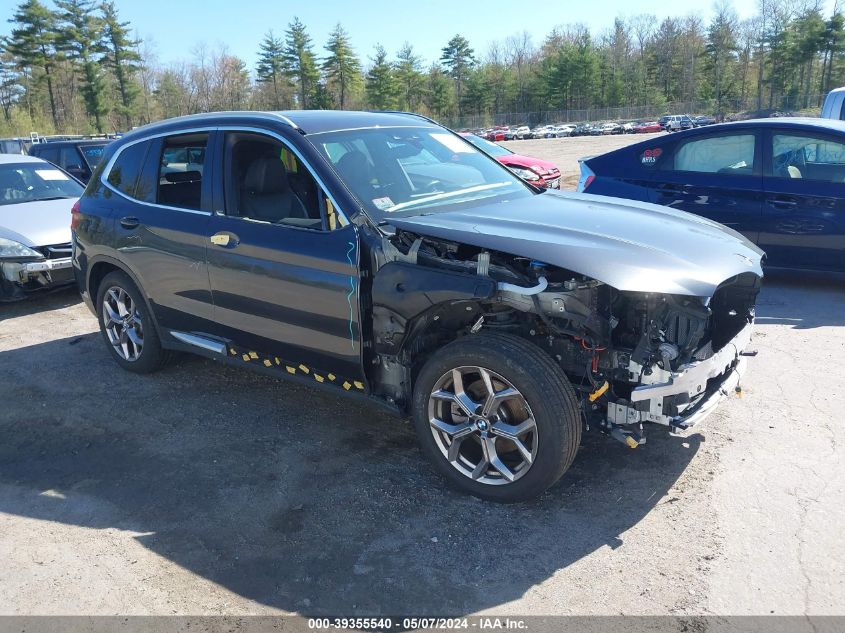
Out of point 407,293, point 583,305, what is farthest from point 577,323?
point 407,293

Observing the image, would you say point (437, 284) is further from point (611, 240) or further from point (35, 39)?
point (35, 39)

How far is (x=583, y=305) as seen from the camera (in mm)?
3184

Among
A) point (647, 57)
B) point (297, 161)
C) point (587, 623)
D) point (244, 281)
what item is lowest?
point (587, 623)

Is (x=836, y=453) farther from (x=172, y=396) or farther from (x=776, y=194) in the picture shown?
(x=172, y=396)

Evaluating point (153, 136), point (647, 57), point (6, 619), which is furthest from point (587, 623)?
point (647, 57)

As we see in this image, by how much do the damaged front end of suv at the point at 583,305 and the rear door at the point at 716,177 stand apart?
3572mm

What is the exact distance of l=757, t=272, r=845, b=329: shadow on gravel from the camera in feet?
20.4

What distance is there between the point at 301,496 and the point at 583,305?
1.83 metres

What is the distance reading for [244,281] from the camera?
430cm

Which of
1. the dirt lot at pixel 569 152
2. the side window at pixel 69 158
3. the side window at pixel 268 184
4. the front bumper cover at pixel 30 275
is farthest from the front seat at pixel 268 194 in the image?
the dirt lot at pixel 569 152

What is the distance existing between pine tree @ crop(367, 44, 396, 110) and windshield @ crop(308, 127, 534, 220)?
88.2 metres

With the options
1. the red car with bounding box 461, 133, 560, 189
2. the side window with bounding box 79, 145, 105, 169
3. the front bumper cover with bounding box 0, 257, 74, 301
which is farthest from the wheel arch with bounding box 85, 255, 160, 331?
the red car with bounding box 461, 133, 560, 189

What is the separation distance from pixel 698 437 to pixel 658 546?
121cm

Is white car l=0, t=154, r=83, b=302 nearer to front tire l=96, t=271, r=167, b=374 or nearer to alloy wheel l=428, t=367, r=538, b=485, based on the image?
front tire l=96, t=271, r=167, b=374
